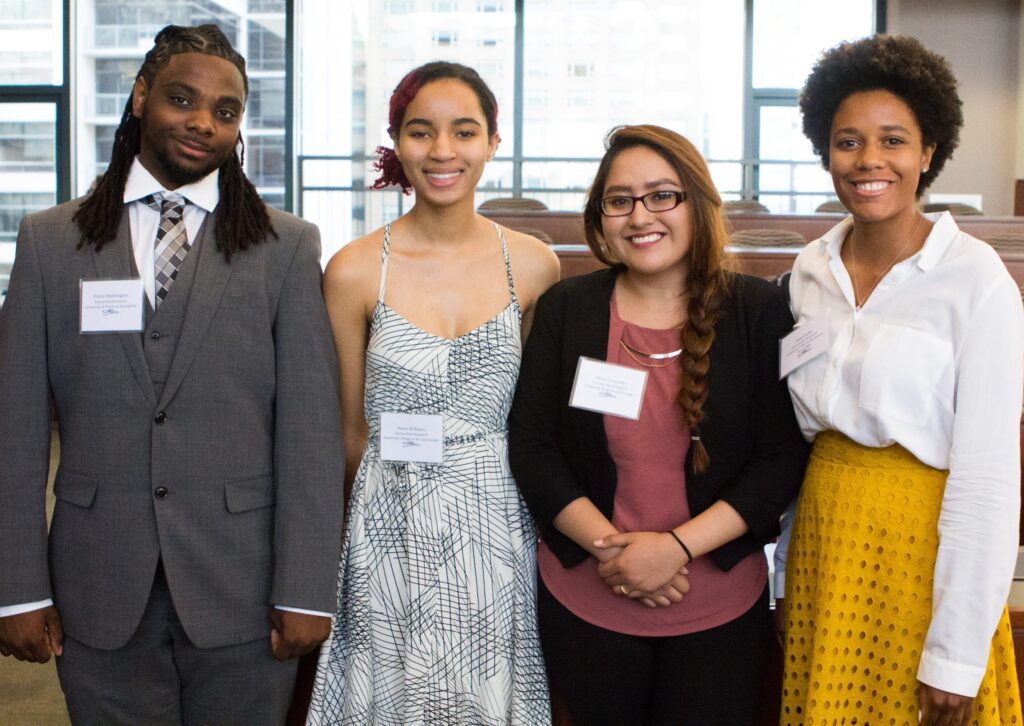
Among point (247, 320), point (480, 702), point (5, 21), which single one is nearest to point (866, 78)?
point (247, 320)

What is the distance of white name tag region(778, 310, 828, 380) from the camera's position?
1644 millimetres

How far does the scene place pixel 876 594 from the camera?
63.3 inches

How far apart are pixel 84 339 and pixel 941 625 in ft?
4.68

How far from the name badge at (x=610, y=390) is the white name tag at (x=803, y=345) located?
0.79 ft

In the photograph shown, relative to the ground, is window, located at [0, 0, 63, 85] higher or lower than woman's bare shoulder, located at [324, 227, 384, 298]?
higher

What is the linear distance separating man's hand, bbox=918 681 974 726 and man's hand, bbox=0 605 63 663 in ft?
4.59

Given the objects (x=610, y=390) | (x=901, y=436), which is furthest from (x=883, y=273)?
(x=610, y=390)

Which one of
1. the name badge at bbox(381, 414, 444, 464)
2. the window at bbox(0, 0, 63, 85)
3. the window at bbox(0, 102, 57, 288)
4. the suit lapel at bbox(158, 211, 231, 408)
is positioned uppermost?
the window at bbox(0, 0, 63, 85)

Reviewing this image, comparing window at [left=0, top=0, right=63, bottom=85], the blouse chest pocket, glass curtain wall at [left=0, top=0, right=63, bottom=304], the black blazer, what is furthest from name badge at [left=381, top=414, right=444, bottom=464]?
window at [left=0, top=0, right=63, bottom=85]

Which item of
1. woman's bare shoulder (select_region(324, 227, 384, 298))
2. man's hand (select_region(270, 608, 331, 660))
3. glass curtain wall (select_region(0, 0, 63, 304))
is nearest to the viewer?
man's hand (select_region(270, 608, 331, 660))

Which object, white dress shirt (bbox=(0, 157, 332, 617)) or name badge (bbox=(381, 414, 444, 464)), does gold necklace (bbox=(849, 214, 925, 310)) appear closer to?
name badge (bbox=(381, 414, 444, 464))

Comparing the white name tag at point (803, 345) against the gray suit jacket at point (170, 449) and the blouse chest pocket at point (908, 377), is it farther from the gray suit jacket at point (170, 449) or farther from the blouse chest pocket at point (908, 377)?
the gray suit jacket at point (170, 449)

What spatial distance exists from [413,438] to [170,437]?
17.0 inches

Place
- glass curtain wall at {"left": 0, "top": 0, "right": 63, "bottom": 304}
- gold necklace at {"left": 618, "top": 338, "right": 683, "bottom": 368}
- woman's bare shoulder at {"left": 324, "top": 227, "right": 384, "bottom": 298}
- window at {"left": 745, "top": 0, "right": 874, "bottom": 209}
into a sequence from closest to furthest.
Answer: gold necklace at {"left": 618, "top": 338, "right": 683, "bottom": 368}, woman's bare shoulder at {"left": 324, "top": 227, "right": 384, "bottom": 298}, glass curtain wall at {"left": 0, "top": 0, "right": 63, "bottom": 304}, window at {"left": 745, "top": 0, "right": 874, "bottom": 209}
